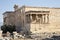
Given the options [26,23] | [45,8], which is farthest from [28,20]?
[45,8]

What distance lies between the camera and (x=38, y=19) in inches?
1479

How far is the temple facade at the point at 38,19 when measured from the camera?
3650 cm

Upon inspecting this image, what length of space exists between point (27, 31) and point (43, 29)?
2.99m

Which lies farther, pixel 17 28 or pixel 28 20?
pixel 17 28

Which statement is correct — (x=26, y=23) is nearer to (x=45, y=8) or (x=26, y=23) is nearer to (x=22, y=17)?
(x=22, y=17)

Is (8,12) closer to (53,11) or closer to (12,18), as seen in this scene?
(12,18)

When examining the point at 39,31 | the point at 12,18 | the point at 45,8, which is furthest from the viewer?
the point at 12,18

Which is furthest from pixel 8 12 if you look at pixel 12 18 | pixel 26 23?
pixel 26 23

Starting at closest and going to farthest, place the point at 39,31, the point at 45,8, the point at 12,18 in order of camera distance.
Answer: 1. the point at 39,31
2. the point at 45,8
3. the point at 12,18

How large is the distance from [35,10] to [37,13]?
180 centimetres

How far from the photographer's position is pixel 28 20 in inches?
1471

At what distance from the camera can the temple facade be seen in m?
36.5

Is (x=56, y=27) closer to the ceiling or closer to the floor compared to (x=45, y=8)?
closer to the floor

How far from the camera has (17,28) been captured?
41531 mm
